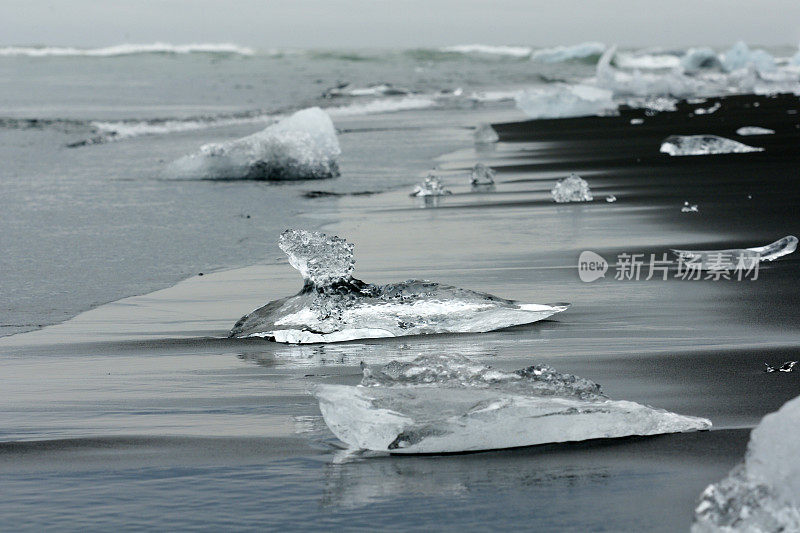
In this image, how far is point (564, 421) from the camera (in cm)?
278

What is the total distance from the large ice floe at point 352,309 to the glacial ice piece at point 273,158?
263 inches

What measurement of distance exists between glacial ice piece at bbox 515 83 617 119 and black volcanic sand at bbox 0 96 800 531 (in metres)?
13.2

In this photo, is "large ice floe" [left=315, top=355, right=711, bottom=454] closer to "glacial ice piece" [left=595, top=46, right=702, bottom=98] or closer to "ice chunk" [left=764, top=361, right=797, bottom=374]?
"ice chunk" [left=764, top=361, right=797, bottom=374]

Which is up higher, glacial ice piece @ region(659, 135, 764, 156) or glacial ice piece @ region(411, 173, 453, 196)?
glacial ice piece @ region(659, 135, 764, 156)

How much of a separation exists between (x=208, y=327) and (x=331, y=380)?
3.67ft

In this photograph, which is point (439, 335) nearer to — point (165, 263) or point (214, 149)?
point (165, 263)

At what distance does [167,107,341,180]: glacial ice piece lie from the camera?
1104 cm

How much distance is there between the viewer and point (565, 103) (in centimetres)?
2080

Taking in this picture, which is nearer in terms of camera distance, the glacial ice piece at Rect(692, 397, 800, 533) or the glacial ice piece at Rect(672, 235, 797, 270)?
the glacial ice piece at Rect(692, 397, 800, 533)

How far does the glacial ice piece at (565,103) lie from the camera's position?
806 inches

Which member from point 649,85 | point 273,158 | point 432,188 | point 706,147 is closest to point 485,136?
point 706,147

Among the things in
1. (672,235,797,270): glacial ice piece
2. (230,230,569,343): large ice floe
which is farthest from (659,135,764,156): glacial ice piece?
(230,230,569,343): large ice floe

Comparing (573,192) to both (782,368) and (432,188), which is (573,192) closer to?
(432,188)

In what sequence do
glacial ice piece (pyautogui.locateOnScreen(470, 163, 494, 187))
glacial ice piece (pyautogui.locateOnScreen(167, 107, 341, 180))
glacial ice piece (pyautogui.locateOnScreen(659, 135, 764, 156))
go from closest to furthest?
glacial ice piece (pyautogui.locateOnScreen(470, 163, 494, 187))
glacial ice piece (pyautogui.locateOnScreen(167, 107, 341, 180))
glacial ice piece (pyautogui.locateOnScreen(659, 135, 764, 156))
